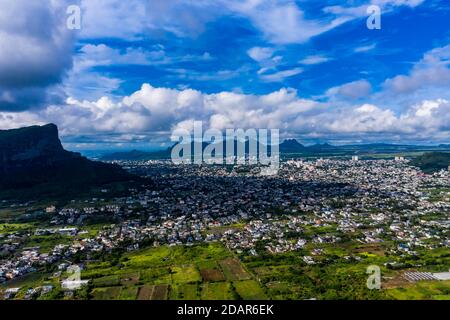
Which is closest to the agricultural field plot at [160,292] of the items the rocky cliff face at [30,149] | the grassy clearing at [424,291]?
the grassy clearing at [424,291]

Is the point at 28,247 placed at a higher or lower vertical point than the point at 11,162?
lower

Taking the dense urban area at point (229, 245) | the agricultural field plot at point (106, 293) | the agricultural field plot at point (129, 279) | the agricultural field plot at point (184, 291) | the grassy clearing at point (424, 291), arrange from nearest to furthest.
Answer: the grassy clearing at point (424, 291), the agricultural field plot at point (184, 291), the agricultural field plot at point (106, 293), the dense urban area at point (229, 245), the agricultural field plot at point (129, 279)

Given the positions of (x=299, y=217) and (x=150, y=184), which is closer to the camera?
(x=299, y=217)

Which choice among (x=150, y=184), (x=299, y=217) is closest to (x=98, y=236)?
(x=299, y=217)

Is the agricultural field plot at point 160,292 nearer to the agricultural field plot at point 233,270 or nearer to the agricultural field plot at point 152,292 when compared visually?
the agricultural field plot at point 152,292

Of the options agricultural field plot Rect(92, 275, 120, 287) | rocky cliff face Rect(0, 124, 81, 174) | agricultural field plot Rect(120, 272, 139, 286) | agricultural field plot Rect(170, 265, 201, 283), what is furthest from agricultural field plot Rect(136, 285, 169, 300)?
rocky cliff face Rect(0, 124, 81, 174)

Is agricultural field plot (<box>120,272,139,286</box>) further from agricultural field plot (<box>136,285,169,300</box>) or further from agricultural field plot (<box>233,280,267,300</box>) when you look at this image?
agricultural field plot (<box>233,280,267,300</box>)

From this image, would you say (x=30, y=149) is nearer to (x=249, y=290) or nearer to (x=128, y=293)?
(x=128, y=293)
